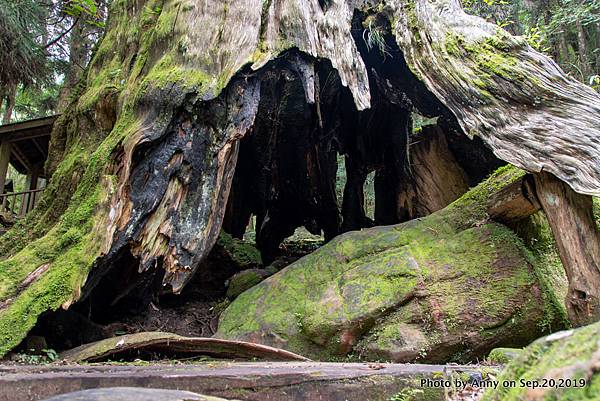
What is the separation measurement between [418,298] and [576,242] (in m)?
1.52

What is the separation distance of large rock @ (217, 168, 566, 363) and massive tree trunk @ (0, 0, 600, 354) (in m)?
0.95

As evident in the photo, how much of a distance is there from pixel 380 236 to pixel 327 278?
846 mm

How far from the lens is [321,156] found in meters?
8.52

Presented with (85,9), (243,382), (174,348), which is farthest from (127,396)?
(85,9)

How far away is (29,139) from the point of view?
12.7m

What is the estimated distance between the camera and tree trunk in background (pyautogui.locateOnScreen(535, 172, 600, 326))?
380 centimetres

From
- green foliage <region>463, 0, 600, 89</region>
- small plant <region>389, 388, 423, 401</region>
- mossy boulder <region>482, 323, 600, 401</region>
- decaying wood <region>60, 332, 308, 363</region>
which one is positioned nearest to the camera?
mossy boulder <region>482, 323, 600, 401</region>

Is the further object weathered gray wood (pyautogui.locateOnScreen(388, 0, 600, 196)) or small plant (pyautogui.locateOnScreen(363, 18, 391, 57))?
small plant (pyautogui.locateOnScreen(363, 18, 391, 57))

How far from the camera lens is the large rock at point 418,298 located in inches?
170

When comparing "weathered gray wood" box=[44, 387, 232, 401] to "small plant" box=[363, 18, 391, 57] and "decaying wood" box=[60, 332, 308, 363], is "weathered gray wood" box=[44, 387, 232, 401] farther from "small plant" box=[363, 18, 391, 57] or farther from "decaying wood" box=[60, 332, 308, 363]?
"small plant" box=[363, 18, 391, 57]

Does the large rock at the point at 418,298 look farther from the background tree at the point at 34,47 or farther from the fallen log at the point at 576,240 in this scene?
the background tree at the point at 34,47

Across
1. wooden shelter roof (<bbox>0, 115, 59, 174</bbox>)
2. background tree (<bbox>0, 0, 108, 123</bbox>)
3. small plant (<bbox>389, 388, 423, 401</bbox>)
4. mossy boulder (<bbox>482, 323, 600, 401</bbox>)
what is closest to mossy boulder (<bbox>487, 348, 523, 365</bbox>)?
small plant (<bbox>389, 388, 423, 401</bbox>)

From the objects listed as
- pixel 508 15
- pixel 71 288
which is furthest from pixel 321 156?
pixel 508 15

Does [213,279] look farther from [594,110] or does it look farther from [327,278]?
[594,110]
